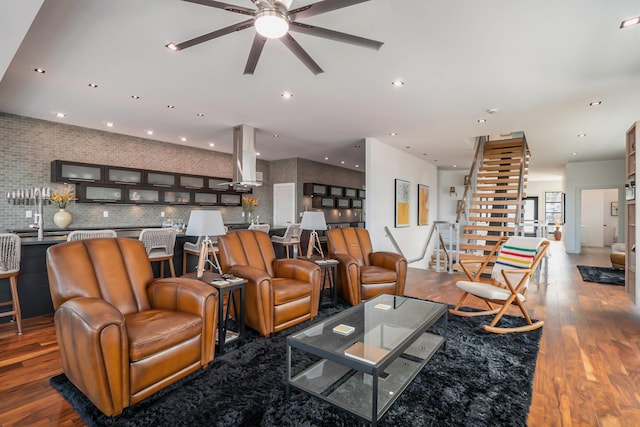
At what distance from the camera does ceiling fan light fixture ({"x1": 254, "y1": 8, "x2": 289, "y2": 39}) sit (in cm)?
194

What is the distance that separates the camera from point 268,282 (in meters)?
3.00

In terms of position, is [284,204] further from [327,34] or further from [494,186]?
[327,34]

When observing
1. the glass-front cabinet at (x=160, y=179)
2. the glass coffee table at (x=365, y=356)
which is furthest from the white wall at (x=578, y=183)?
the glass-front cabinet at (x=160, y=179)

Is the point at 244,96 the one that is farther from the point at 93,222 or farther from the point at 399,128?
the point at 93,222

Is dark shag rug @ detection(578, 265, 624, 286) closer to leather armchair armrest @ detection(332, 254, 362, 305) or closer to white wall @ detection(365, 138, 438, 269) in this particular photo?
white wall @ detection(365, 138, 438, 269)

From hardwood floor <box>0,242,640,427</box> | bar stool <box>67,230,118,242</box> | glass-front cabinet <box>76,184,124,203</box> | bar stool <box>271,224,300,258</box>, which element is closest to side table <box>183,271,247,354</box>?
hardwood floor <box>0,242,640,427</box>

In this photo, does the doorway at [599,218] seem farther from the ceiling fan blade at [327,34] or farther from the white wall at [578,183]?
the ceiling fan blade at [327,34]

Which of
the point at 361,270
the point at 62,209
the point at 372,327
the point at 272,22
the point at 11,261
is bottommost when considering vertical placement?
the point at 372,327

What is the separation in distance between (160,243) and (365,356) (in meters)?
3.53

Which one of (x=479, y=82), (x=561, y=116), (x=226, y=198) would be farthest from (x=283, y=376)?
(x=226, y=198)

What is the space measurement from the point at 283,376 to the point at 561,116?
17.7ft

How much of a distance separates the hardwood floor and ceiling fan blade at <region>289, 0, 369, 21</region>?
271cm

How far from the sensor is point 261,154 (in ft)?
27.3

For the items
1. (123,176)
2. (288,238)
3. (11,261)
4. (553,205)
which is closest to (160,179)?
(123,176)
